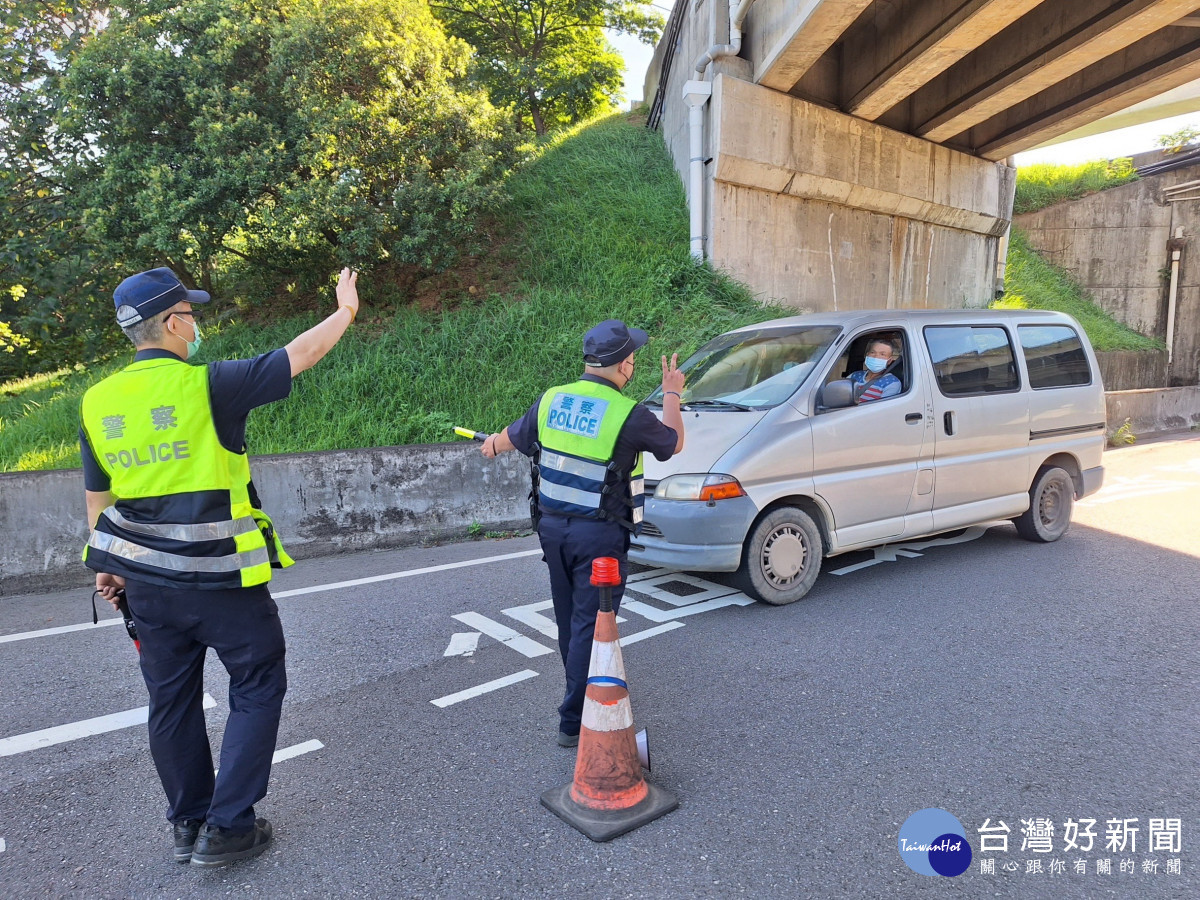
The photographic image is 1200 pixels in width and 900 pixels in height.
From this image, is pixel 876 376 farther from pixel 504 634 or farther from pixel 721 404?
pixel 504 634

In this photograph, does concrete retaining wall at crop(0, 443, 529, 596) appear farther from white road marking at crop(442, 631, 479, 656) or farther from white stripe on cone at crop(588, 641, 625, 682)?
white stripe on cone at crop(588, 641, 625, 682)

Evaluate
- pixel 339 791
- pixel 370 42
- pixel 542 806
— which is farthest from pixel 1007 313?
pixel 370 42

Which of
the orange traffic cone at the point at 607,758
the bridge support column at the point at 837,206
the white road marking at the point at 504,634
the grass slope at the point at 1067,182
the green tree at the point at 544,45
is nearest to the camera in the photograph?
the orange traffic cone at the point at 607,758

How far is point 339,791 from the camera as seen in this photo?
3029mm

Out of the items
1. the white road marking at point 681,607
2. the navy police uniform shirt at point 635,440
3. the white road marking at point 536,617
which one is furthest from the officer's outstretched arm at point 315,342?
the white road marking at point 681,607

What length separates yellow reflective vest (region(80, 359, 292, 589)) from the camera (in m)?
2.38

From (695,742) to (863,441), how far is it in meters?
2.67

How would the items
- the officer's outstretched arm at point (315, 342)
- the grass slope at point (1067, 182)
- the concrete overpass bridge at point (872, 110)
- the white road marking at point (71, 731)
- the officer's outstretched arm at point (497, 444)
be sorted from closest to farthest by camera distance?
the officer's outstretched arm at point (315, 342) < the white road marking at point (71, 731) < the officer's outstretched arm at point (497, 444) < the concrete overpass bridge at point (872, 110) < the grass slope at point (1067, 182)

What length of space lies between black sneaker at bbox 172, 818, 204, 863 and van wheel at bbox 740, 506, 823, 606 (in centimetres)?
329

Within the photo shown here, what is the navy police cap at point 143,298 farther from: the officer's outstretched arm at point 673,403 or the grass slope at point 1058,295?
the grass slope at point 1058,295

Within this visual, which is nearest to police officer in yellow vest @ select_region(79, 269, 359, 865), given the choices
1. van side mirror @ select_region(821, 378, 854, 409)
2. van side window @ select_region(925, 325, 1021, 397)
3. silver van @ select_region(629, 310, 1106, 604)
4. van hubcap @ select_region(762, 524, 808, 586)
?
silver van @ select_region(629, 310, 1106, 604)

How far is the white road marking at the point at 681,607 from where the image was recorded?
4.93 metres

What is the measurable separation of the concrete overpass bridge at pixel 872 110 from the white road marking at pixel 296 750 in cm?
1000

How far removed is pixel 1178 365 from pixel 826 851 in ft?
84.1
